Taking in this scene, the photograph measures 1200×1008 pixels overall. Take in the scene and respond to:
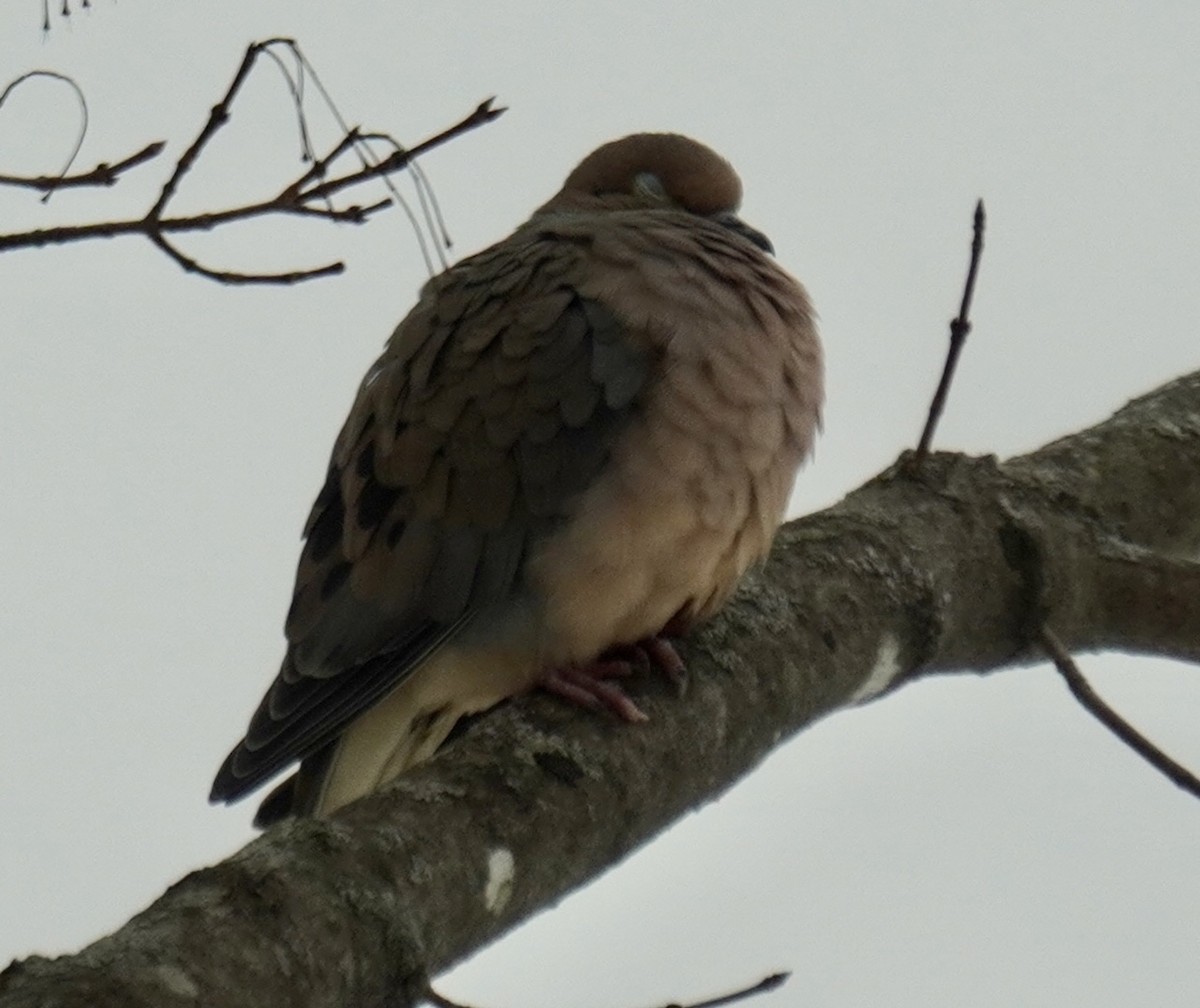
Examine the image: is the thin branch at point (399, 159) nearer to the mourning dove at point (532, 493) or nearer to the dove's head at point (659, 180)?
the mourning dove at point (532, 493)

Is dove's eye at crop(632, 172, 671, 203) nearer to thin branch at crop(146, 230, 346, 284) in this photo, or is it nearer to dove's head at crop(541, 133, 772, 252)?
dove's head at crop(541, 133, 772, 252)

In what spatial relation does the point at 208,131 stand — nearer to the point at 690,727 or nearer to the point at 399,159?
the point at 399,159

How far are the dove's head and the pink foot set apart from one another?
4.07 feet

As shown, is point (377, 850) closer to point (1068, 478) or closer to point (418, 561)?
point (418, 561)

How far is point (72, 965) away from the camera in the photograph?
69.5 inches

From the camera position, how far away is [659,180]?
13.5 feet

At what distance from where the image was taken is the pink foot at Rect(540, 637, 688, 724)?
271 cm

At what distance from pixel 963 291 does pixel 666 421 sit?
25.3 inches

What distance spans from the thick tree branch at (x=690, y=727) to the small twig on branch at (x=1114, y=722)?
181 mm

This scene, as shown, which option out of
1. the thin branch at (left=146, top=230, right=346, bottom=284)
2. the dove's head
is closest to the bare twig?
the thin branch at (left=146, top=230, right=346, bottom=284)

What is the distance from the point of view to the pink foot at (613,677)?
2711mm

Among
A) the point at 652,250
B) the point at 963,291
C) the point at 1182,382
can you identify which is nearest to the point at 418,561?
the point at 652,250

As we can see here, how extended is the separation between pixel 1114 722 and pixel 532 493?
1.30 metres

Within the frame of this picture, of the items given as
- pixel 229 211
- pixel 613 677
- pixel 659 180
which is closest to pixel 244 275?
pixel 229 211
